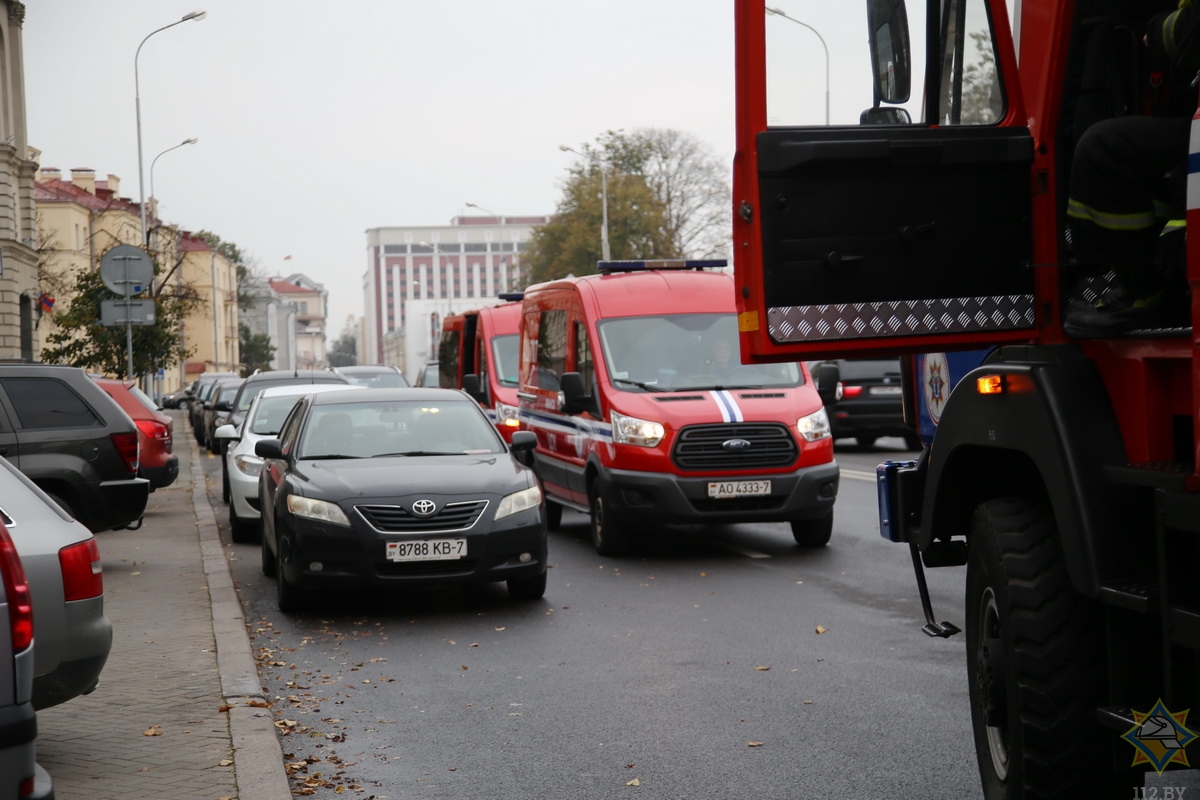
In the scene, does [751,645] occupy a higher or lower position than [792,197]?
lower

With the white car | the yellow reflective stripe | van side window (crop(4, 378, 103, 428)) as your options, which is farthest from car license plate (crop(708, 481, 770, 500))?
the yellow reflective stripe

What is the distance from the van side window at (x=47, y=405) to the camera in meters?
11.6

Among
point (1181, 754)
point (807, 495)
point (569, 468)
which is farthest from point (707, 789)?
point (569, 468)

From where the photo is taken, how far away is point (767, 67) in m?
4.27

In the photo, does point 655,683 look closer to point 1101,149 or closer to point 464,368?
point 1101,149

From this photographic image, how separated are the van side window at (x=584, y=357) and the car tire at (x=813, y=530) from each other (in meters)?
2.17

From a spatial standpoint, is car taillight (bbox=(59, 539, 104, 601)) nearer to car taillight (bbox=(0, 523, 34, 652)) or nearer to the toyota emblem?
car taillight (bbox=(0, 523, 34, 652))

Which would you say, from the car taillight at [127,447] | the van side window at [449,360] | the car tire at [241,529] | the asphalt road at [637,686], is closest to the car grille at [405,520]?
the asphalt road at [637,686]

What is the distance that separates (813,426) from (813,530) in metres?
0.98

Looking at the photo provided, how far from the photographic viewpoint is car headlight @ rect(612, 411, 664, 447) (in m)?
11.7

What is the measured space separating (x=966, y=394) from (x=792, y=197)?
2.66 feet

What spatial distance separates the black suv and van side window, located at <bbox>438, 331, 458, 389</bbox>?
36.7 ft

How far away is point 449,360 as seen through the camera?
78.2ft

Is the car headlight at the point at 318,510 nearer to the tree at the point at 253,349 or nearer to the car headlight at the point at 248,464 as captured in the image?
the car headlight at the point at 248,464
